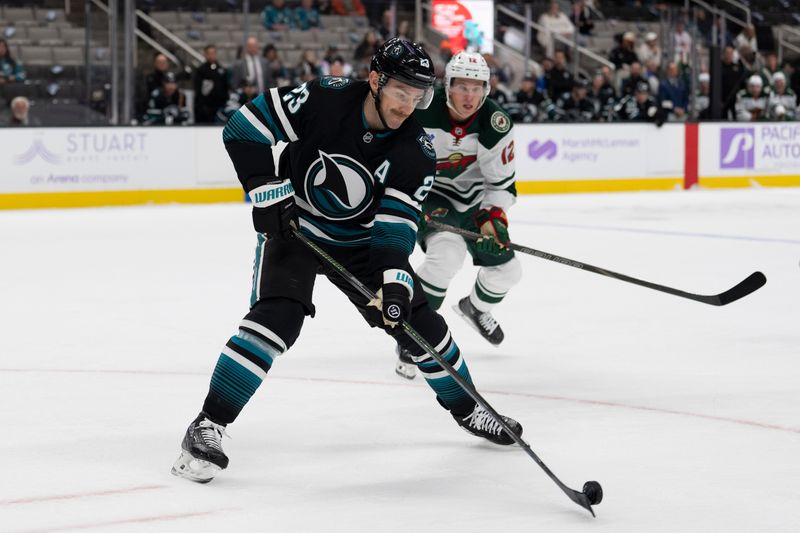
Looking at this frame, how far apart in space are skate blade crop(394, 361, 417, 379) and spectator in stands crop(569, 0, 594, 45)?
34.9 feet

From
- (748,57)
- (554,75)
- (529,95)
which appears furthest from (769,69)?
(529,95)

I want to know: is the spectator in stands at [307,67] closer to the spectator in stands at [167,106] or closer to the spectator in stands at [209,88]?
the spectator in stands at [209,88]

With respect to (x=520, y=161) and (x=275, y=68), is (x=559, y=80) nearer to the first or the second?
(x=520, y=161)

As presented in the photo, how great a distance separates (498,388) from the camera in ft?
13.5

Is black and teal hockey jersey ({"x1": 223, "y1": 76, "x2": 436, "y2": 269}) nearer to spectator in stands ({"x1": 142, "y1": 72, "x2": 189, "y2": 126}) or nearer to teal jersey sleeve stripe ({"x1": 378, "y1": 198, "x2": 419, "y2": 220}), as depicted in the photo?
teal jersey sleeve stripe ({"x1": 378, "y1": 198, "x2": 419, "y2": 220})

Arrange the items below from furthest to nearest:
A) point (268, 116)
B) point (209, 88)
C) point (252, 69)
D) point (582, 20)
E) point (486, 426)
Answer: point (582, 20) < point (252, 69) < point (209, 88) < point (486, 426) < point (268, 116)

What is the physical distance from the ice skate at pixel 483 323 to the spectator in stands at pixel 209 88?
688 centimetres

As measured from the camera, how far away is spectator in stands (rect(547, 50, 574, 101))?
13312 mm

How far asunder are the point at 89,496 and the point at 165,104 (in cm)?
860

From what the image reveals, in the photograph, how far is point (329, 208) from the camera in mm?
3223

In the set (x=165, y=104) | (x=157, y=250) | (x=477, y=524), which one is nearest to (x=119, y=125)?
(x=165, y=104)

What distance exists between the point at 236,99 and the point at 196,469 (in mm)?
8980

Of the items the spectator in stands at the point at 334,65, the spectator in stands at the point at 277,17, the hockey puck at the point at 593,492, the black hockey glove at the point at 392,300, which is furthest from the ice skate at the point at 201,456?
the spectator in stands at the point at 277,17

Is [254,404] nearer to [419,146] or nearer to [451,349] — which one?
[451,349]
